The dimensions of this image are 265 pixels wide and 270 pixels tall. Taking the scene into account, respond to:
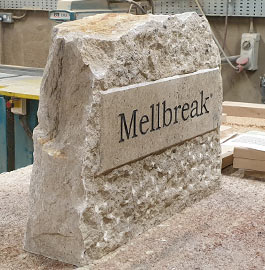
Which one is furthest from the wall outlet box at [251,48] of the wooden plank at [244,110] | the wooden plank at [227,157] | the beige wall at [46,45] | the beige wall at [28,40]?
the beige wall at [28,40]

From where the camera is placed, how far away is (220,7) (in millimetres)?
4227

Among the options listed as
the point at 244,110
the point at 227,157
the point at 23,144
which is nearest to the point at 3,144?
the point at 23,144

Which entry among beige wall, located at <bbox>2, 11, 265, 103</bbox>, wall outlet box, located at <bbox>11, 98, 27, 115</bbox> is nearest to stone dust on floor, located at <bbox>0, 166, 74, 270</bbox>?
wall outlet box, located at <bbox>11, 98, 27, 115</bbox>

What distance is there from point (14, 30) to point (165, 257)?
4342mm

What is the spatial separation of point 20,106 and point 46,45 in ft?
6.44

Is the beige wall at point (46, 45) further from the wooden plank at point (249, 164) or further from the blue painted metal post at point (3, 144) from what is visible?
the wooden plank at point (249, 164)

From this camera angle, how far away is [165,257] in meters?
1.58

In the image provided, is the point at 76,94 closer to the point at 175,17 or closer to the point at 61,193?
the point at 61,193

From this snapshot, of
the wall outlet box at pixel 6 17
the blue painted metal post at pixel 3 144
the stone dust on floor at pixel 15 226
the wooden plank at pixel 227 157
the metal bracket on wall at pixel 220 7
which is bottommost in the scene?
the blue painted metal post at pixel 3 144

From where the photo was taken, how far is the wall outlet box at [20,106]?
3508mm

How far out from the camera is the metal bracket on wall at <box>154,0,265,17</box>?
4074mm

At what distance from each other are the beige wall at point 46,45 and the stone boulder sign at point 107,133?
2.48m

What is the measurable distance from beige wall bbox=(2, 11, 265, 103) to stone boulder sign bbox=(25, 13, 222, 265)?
2.48 meters

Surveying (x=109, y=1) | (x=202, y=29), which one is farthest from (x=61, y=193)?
(x=109, y=1)
